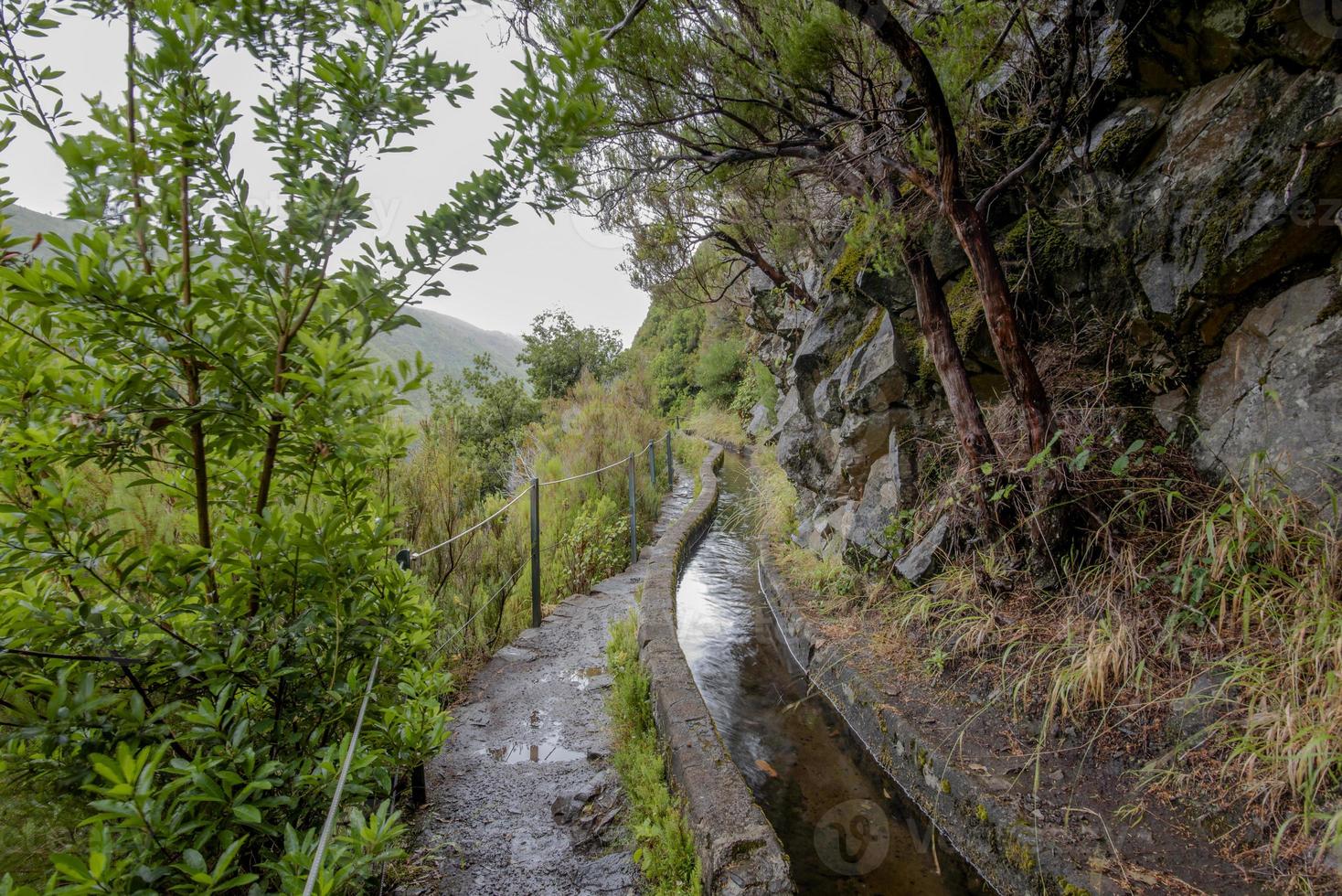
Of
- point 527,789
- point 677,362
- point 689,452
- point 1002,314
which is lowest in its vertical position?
point 527,789

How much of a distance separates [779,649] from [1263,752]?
3152 mm

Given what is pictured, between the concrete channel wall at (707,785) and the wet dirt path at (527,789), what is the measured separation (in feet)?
1.16

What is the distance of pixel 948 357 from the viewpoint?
3898 mm

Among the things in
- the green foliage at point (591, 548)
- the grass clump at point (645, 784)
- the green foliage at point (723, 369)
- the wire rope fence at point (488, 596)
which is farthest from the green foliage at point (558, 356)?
the grass clump at point (645, 784)

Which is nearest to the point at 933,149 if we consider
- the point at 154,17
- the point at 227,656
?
the point at 154,17

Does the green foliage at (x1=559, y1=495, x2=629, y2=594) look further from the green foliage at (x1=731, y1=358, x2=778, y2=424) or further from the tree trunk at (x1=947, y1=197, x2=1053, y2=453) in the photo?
the green foliage at (x1=731, y1=358, x2=778, y2=424)

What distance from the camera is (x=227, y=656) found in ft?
3.98

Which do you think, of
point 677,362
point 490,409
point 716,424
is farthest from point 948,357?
point 677,362

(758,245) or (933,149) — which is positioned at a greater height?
(758,245)

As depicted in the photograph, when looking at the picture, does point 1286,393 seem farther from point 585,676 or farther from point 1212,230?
point 585,676

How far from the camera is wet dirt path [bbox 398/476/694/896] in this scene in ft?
7.42

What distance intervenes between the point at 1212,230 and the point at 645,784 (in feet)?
12.9

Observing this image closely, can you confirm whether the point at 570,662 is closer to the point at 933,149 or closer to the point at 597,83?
the point at 597,83

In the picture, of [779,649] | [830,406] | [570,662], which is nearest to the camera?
[570,662]
